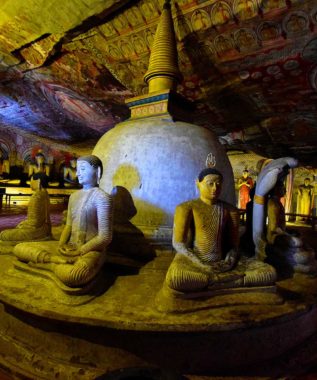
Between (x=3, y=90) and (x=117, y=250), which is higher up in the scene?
(x=3, y=90)

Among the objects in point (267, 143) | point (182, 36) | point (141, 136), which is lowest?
point (141, 136)

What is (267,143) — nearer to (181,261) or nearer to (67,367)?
(181,261)

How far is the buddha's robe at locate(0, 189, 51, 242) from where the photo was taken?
11.0ft

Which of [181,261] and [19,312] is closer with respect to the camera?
[19,312]

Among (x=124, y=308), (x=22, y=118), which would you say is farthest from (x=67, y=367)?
(x=22, y=118)

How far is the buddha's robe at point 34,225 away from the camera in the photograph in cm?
335

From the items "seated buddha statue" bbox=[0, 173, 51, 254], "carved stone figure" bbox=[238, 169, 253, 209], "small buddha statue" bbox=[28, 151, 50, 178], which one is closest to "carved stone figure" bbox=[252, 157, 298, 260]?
"seated buddha statue" bbox=[0, 173, 51, 254]

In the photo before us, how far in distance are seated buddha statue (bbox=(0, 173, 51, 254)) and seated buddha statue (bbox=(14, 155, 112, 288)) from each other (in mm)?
700

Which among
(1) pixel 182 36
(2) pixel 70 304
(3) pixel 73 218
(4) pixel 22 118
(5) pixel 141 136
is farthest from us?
(4) pixel 22 118

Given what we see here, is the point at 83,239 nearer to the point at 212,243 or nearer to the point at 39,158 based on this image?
the point at 212,243

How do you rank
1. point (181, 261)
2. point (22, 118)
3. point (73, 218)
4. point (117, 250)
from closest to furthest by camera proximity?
point (181, 261) < point (73, 218) < point (117, 250) < point (22, 118)

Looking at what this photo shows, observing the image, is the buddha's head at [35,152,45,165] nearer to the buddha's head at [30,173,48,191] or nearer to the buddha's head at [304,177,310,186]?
the buddha's head at [30,173,48,191]

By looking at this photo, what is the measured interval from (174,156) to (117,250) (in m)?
1.45

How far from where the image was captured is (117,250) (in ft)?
10.5
